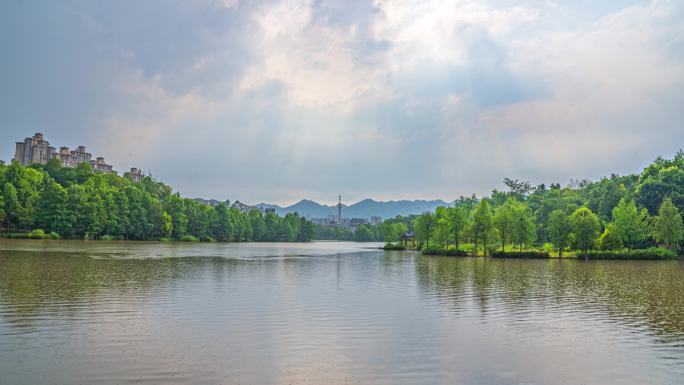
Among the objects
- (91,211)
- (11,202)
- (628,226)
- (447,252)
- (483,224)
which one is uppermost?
(11,202)

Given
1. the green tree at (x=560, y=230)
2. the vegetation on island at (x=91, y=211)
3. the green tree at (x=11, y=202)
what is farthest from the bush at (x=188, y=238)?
the green tree at (x=560, y=230)

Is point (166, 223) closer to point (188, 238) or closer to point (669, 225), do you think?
point (188, 238)

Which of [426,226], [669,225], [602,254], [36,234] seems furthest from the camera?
[426,226]

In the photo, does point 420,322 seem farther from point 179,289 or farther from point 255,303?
point 179,289

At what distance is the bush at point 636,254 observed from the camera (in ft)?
220

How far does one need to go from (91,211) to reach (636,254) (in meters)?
105

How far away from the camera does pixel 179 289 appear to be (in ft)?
89.7

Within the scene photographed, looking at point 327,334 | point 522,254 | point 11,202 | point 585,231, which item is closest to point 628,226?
point 585,231

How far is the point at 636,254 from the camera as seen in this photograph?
68312 mm

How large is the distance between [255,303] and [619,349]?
14.7 meters

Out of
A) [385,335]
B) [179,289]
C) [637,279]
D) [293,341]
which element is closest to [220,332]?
[293,341]

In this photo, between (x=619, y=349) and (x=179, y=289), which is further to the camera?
(x=179, y=289)

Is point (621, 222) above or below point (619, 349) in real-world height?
above

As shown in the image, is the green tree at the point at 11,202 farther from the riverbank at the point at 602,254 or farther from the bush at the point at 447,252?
the riverbank at the point at 602,254
